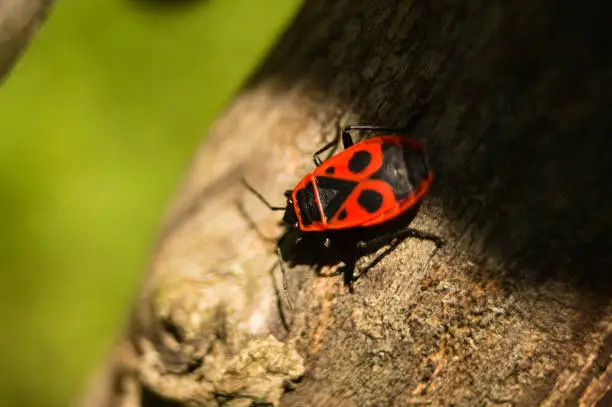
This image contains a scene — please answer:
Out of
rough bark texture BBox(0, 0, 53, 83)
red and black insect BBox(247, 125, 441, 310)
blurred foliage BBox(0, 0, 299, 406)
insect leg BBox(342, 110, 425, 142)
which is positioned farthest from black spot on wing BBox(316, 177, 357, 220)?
blurred foliage BBox(0, 0, 299, 406)

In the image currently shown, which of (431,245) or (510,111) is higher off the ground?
(510,111)

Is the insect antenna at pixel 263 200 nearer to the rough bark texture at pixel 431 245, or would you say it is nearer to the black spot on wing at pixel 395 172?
the rough bark texture at pixel 431 245

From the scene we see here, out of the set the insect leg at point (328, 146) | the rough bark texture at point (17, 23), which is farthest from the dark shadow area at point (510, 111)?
the rough bark texture at point (17, 23)

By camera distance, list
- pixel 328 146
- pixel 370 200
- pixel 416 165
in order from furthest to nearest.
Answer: pixel 370 200, pixel 328 146, pixel 416 165

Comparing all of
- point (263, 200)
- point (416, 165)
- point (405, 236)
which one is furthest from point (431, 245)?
point (263, 200)

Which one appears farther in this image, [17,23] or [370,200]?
[370,200]

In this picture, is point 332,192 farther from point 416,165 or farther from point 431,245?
point 431,245
